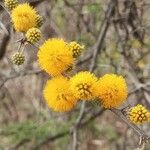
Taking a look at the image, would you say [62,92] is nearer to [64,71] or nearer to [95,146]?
[64,71]

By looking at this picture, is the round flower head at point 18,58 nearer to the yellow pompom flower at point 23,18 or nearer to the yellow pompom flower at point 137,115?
the yellow pompom flower at point 23,18

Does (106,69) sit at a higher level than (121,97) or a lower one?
higher

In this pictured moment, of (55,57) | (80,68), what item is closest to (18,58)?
(55,57)

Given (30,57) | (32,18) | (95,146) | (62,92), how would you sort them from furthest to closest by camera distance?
(95,146)
(30,57)
(32,18)
(62,92)

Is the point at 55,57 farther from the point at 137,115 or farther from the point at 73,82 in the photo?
the point at 137,115

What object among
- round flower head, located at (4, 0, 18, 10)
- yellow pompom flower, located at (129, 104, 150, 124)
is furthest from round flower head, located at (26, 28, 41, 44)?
yellow pompom flower, located at (129, 104, 150, 124)

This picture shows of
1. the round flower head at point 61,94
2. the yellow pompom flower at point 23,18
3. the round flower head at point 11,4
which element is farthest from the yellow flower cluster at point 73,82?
the round flower head at point 11,4

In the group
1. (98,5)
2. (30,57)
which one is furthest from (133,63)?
(30,57)
